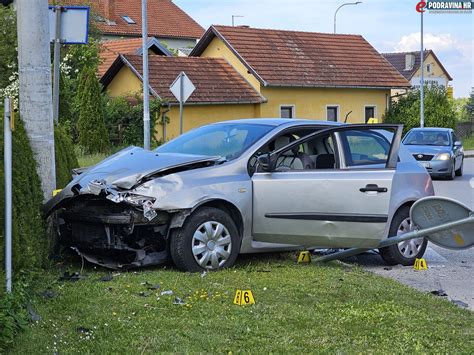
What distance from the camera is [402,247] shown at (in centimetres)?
962

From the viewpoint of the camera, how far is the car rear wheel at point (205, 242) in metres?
8.15

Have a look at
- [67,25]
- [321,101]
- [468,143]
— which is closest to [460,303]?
[67,25]

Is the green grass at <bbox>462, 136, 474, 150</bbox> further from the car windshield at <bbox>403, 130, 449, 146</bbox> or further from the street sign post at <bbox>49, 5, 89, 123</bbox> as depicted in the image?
the street sign post at <bbox>49, 5, 89, 123</bbox>

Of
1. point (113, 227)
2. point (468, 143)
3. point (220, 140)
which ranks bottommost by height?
point (113, 227)

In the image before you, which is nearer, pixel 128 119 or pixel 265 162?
pixel 265 162

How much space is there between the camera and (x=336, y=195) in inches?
345

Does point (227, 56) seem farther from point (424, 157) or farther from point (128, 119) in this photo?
point (424, 157)

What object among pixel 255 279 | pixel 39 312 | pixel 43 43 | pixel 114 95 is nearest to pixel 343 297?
pixel 255 279

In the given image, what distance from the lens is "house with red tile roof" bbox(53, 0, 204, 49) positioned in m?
61.0

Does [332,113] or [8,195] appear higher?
[332,113]

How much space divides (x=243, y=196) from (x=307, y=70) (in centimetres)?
3276

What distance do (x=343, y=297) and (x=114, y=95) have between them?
3160cm

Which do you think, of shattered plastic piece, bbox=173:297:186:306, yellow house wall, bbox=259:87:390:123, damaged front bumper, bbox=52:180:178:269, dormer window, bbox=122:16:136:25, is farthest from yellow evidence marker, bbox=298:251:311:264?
dormer window, bbox=122:16:136:25

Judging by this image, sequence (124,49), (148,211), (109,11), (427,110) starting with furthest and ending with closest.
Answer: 1. (109,11)
2. (427,110)
3. (124,49)
4. (148,211)
